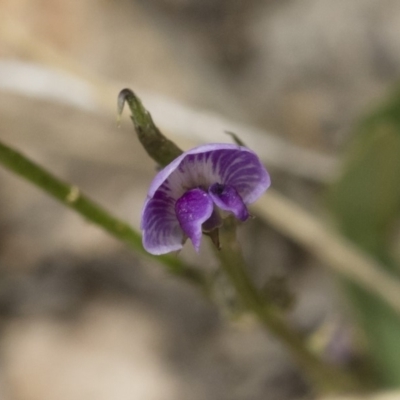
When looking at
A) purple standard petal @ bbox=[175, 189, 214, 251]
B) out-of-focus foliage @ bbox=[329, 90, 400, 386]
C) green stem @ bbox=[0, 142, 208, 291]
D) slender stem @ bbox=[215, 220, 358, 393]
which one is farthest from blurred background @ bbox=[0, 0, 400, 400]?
purple standard petal @ bbox=[175, 189, 214, 251]

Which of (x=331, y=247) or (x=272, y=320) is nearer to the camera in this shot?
(x=272, y=320)

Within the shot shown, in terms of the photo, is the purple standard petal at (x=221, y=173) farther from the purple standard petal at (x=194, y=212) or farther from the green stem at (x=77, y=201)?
the green stem at (x=77, y=201)

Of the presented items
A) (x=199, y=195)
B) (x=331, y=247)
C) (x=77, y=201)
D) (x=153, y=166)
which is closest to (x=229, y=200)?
(x=199, y=195)

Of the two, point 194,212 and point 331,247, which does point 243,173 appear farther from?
point 331,247

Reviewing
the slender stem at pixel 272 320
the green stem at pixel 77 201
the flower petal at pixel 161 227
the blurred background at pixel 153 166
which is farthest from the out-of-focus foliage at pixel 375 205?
the flower petal at pixel 161 227

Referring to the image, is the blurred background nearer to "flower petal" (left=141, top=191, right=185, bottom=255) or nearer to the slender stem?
the slender stem
